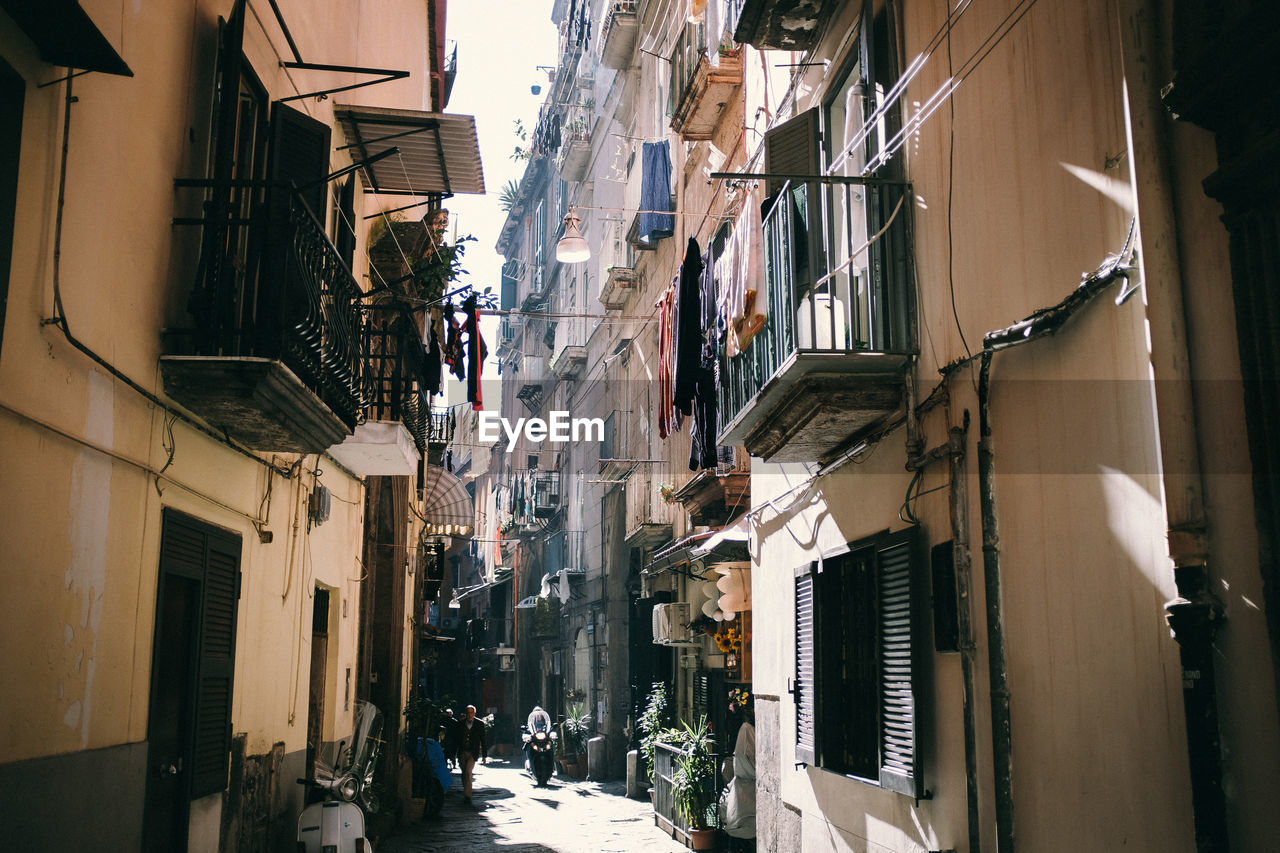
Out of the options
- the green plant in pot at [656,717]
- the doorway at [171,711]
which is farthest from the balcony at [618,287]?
the doorway at [171,711]

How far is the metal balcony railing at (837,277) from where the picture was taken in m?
8.03

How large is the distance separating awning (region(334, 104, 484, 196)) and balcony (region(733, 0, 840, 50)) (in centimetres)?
346

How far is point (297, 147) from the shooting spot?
9.55 metres

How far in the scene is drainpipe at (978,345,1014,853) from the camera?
6336 mm

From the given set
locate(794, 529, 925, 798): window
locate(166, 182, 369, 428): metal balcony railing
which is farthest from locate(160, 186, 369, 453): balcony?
locate(794, 529, 925, 798): window

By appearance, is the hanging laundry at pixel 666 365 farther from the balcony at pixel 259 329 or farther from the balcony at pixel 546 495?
the balcony at pixel 546 495

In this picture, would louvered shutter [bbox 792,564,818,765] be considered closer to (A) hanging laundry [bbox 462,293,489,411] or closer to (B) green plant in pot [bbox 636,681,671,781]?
(A) hanging laundry [bbox 462,293,489,411]

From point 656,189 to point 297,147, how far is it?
1242 centimetres

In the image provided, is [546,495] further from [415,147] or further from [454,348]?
[415,147]

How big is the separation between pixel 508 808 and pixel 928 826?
13.4 meters

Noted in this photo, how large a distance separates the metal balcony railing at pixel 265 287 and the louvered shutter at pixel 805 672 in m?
4.48

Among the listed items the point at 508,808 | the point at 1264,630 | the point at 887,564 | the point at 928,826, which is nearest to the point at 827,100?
the point at 887,564

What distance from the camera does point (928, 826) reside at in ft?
24.4
